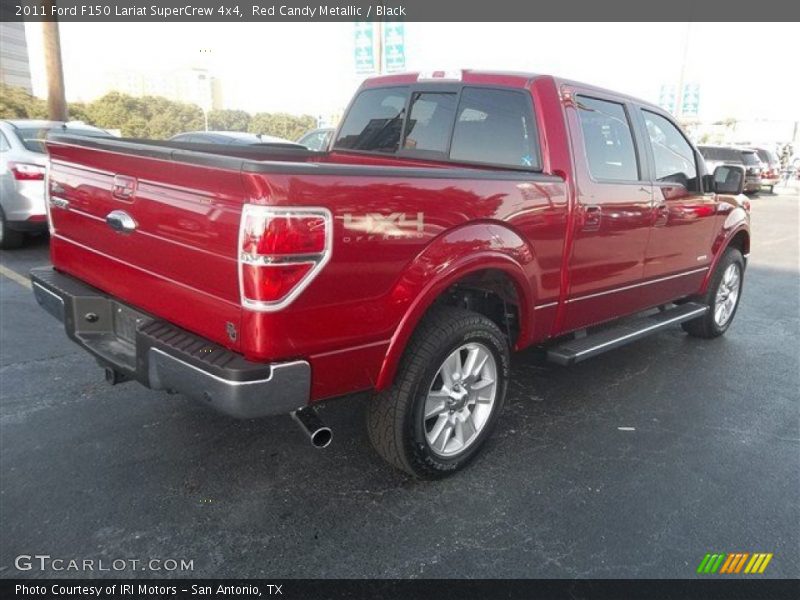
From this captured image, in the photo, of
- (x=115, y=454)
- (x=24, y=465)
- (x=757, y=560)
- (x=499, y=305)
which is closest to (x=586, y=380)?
(x=499, y=305)

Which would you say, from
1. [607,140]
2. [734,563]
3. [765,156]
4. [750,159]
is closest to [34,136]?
[607,140]

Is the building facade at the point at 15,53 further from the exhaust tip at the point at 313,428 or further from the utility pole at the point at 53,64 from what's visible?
the exhaust tip at the point at 313,428

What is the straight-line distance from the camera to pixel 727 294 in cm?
565

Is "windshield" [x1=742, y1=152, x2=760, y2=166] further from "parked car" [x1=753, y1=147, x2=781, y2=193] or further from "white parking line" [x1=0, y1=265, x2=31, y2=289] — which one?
"white parking line" [x1=0, y1=265, x2=31, y2=289]

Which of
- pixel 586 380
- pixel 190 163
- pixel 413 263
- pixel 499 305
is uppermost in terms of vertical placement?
pixel 190 163

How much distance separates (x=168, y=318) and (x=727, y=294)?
504cm

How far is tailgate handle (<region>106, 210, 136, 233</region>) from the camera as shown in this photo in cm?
268

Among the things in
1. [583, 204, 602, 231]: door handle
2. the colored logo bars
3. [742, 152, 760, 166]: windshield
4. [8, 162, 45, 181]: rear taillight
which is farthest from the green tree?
the colored logo bars

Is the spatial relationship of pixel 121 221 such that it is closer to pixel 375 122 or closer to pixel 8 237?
pixel 375 122

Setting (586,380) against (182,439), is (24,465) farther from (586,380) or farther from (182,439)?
(586,380)

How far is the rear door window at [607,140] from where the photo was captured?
12.0 ft

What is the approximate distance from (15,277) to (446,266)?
19.0 ft

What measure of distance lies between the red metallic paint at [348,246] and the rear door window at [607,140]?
150 millimetres

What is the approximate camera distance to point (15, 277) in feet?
21.5
